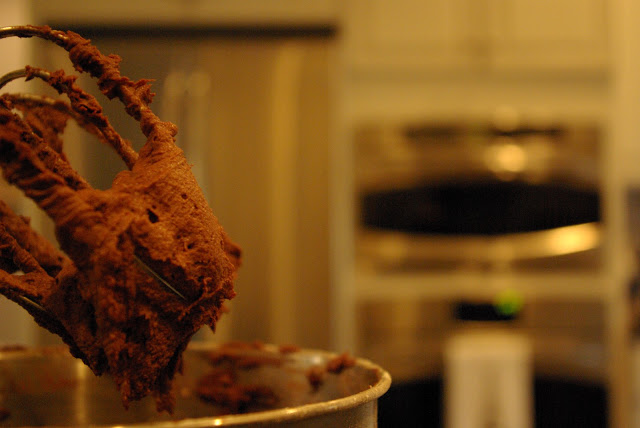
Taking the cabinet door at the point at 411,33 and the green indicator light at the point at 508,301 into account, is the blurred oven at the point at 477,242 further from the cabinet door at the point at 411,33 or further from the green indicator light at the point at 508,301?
the cabinet door at the point at 411,33

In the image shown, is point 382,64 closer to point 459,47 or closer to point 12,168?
point 459,47

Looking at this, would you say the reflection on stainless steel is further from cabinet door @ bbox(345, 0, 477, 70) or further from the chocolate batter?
the chocolate batter

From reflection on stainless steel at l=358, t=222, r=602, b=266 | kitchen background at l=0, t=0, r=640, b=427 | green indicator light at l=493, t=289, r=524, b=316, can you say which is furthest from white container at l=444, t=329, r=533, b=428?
reflection on stainless steel at l=358, t=222, r=602, b=266

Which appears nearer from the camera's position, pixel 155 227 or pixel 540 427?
pixel 155 227

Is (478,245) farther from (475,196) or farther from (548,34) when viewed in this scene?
(548,34)

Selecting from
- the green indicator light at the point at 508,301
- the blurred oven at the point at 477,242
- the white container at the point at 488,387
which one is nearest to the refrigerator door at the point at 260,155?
the blurred oven at the point at 477,242

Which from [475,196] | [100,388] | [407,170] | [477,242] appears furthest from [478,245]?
[100,388]

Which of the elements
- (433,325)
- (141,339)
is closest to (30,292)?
(141,339)
